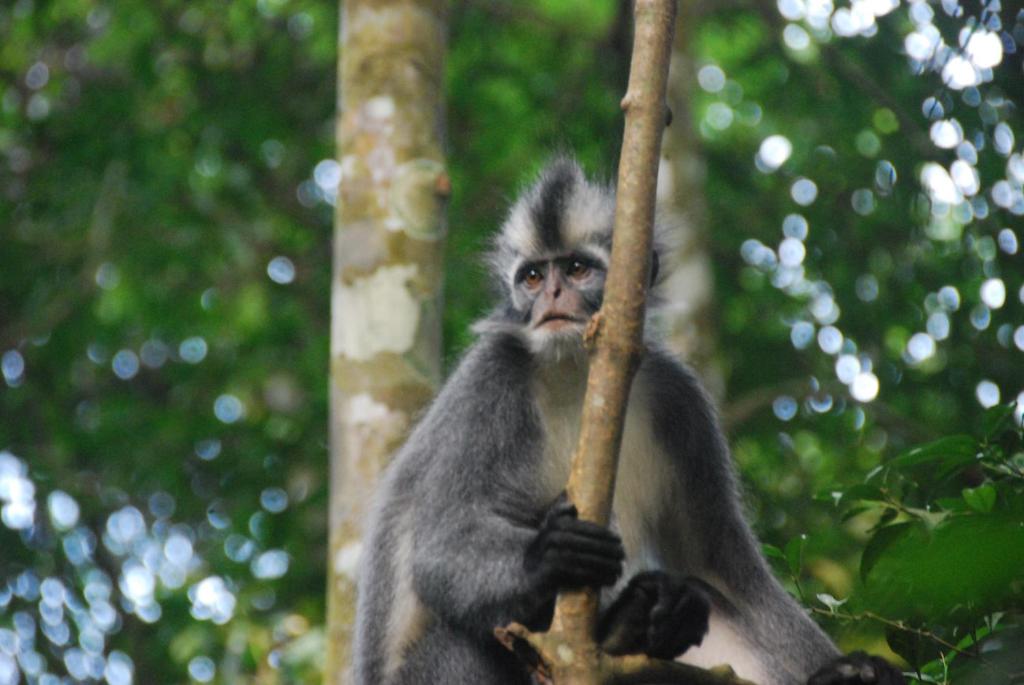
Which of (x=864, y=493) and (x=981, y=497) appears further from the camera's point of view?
(x=864, y=493)

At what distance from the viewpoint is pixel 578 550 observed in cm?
321

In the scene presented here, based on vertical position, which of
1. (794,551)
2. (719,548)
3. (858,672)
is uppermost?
(794,551)

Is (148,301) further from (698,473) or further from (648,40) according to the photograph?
(648,40)

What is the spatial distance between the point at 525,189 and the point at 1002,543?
397 cm

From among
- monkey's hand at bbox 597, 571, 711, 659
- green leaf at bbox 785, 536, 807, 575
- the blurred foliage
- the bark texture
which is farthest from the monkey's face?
the blurred foliage

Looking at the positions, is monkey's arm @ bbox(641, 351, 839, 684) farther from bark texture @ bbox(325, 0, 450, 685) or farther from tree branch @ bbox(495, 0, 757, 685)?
tree branch @ bbox(495, 0, 757, 685)

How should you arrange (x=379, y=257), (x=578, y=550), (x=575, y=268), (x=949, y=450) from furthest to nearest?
1. (x=379, y=257)
2. (x=575, y=268)
3. (x=578, y=550)
4. (x=949, y=450)

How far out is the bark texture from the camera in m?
4.53

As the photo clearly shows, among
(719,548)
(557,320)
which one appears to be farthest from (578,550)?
(719,548)

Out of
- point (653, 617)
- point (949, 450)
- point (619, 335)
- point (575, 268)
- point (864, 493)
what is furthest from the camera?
point (575, 268)

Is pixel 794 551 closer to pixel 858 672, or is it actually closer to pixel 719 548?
pixel 858 672

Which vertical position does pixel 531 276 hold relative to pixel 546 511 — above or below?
above

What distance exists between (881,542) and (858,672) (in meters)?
0.96

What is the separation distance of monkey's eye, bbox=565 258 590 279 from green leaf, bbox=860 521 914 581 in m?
1.71
